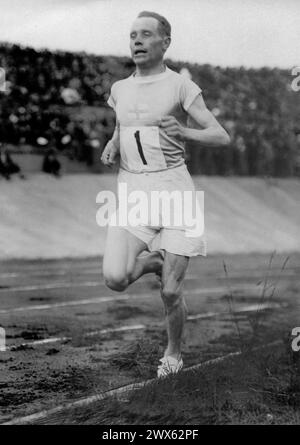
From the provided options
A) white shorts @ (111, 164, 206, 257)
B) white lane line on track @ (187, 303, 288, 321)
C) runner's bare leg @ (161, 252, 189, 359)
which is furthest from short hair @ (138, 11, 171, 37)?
white lane line on track @ (187, 303, 288, 321)

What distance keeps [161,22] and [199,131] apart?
734 millimetres

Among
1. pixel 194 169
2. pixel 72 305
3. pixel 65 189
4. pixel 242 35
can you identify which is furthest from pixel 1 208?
pixel 242 35

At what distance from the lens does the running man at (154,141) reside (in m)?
5.92

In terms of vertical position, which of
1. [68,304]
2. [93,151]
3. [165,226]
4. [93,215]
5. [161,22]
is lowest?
[93,215]

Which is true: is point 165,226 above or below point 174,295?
above

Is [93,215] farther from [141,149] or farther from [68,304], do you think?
[141,149]

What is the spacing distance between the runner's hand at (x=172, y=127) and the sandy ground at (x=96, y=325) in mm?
1326

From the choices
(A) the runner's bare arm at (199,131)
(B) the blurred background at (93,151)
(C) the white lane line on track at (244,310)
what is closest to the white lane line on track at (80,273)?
(B) the blurred background at (93,151)

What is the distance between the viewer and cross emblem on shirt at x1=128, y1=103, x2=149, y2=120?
235 inches

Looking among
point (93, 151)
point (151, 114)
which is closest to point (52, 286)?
point (93, 151)

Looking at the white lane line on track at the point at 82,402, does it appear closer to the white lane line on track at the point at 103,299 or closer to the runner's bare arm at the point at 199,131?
the runner's bare arm at the point at 199,131

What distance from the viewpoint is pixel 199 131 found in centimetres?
590

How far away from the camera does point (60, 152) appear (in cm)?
1783

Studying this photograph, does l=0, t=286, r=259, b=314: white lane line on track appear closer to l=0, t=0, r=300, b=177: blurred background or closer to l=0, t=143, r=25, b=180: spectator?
l=0, t=0, r=300, b=177: blurred background
